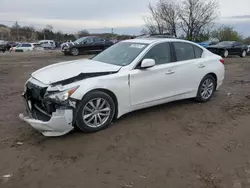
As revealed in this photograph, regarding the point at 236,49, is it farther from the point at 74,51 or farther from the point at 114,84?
the point at 114,84

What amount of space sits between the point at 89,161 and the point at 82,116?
0.92 m

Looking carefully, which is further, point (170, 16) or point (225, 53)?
point (170, 16)

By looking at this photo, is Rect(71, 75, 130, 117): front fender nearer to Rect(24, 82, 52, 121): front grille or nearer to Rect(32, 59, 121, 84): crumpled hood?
Rect(32, 59, 121, 84): crumpled hood

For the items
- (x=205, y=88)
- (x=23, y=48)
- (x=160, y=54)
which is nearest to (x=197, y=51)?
(x=205, y=88)

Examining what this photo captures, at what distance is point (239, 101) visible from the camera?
6824mm

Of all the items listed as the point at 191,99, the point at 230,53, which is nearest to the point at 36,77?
the point at 191,99

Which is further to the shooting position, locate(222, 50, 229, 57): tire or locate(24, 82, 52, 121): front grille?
locate(222, 50, 229, 57): tire

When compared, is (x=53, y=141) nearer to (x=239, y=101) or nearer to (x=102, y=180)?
(x=102, y=180)

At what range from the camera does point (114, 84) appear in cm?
474

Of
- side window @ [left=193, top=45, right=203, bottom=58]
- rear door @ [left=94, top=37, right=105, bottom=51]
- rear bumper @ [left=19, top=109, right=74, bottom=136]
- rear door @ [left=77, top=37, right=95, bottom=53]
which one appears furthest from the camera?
rear door @ [left=94, top=37, right=105, bottom=51]

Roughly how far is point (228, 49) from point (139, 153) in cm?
2189

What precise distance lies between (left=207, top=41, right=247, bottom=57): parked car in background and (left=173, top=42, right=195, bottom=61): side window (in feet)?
59.5

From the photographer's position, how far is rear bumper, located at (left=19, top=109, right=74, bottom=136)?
419 centimetres

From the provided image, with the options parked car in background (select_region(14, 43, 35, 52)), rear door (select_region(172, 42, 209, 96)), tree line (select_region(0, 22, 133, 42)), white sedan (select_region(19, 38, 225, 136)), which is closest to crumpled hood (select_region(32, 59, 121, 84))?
white sedan (select_region(19, 38, 225, 136))
